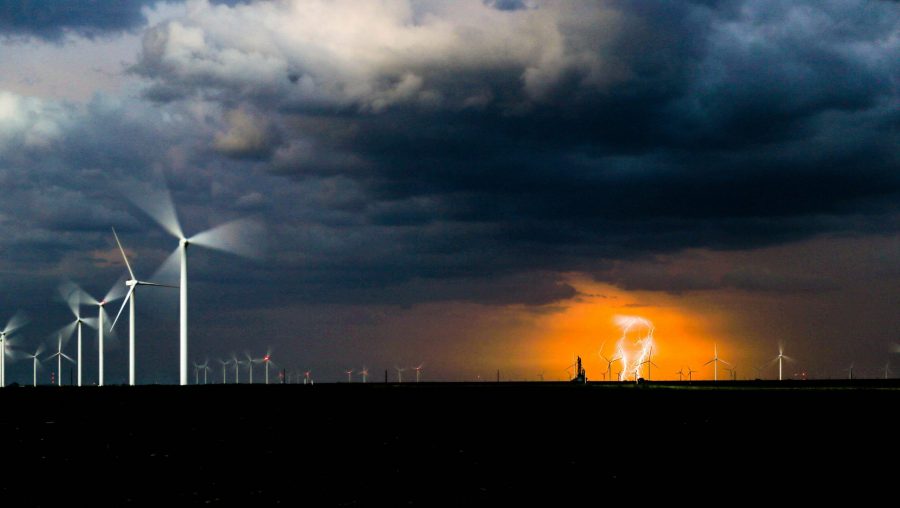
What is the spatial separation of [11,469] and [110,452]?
46.0 ft

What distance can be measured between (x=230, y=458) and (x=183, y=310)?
3949 inches

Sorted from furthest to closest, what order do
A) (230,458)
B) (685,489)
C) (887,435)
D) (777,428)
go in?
(777,428)
(887,435)
(230,458)
(685,489)

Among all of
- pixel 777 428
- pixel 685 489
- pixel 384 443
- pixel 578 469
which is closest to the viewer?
pixel 685 489

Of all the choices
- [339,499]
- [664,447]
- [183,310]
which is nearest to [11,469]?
[339,499]

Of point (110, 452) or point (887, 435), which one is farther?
point (887, 435)

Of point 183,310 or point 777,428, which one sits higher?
point 183,310

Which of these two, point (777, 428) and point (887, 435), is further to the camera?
point (777, 428)

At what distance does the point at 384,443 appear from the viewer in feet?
280

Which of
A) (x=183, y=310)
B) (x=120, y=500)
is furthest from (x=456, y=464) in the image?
(x=183, y=310)

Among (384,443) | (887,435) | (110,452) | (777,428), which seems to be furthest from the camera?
(777,428)

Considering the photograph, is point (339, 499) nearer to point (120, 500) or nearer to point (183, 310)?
point (120, 500)

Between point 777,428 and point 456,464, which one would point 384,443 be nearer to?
point 456,464

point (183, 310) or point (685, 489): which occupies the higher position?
point (183, 310)

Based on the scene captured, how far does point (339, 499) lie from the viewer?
45.3 m
